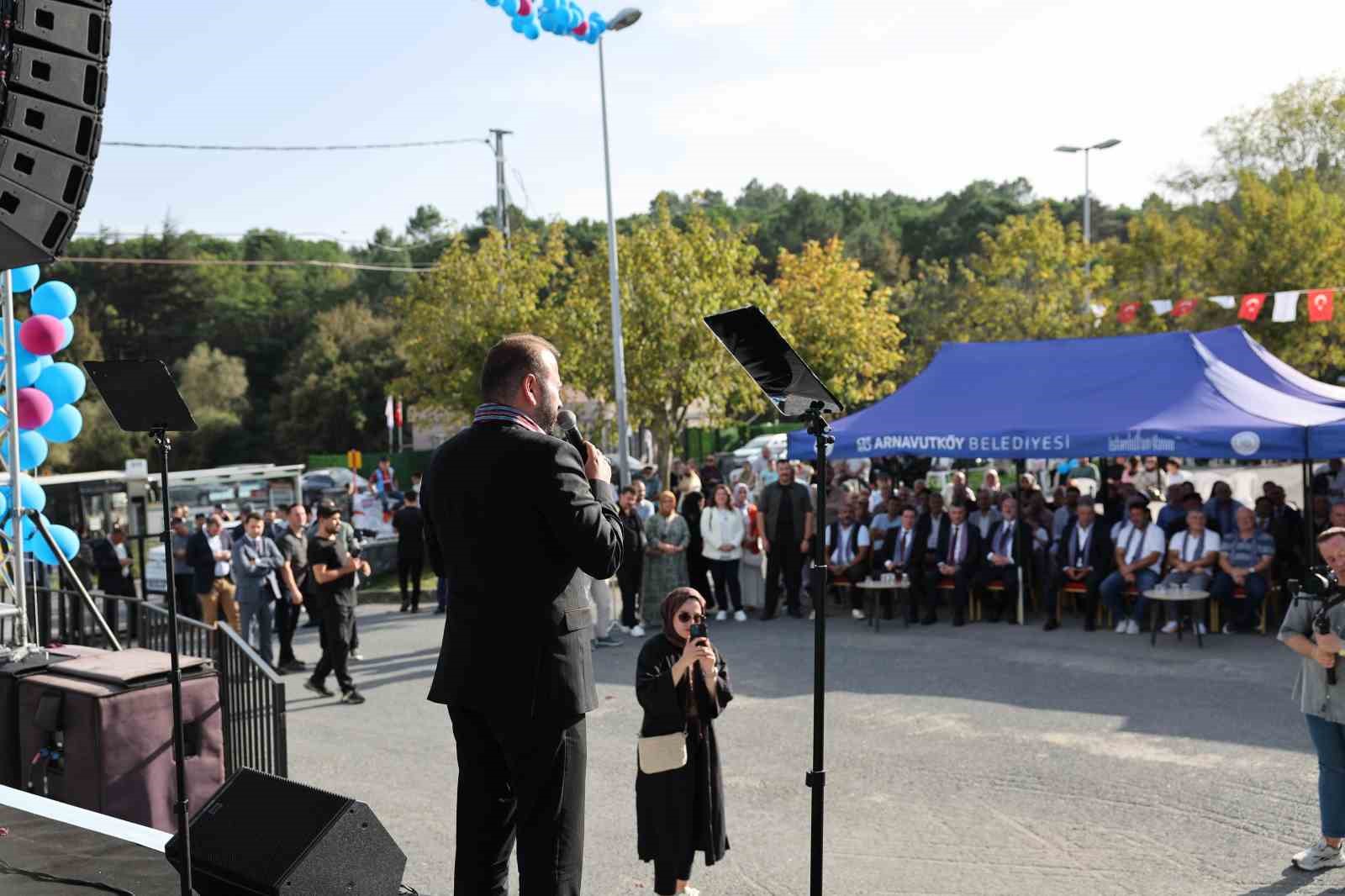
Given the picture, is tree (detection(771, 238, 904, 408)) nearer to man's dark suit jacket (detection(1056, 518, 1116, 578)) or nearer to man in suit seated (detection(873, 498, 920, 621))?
man in suit seated (detection(873, 498, 920, 621))

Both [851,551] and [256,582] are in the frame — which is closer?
[256,582]

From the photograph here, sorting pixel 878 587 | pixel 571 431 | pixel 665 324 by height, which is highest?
pixel 665 324

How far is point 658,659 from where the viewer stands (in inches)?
226

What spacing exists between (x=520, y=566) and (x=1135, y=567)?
11058 millimetres

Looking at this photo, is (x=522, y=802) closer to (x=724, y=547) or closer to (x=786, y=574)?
(x=724, y=547)

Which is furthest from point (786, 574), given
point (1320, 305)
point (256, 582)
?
point (1320, 305)

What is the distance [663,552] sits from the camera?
14.3 meters

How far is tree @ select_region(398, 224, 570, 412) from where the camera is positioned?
27.5 metres

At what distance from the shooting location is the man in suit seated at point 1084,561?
529 inches

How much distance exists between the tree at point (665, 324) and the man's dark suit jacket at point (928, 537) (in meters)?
10.7

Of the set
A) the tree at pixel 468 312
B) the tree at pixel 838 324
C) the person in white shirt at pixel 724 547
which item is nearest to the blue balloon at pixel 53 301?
the person in white shirt at pixel 724 547

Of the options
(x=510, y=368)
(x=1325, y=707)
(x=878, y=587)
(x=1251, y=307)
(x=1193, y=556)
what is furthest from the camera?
(x=1251, y=307)

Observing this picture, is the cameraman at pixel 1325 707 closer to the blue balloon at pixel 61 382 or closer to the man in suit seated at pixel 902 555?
the man in suit seated at pixel 902 555

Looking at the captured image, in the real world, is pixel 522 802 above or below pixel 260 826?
above
